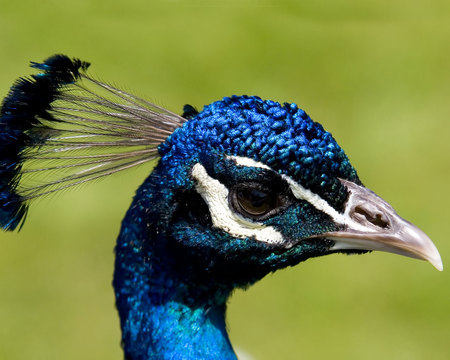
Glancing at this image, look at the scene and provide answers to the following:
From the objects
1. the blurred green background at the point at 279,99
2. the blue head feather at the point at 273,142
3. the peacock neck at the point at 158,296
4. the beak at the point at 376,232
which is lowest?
the peacock neck at the point at 158,296

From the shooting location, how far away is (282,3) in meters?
4.61

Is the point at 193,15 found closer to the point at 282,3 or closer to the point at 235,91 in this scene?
the point at 282,3

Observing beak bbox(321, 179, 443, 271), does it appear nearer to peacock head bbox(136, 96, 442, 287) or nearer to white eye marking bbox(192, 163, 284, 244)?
peacock head bbox(136, 96, 442, 287)

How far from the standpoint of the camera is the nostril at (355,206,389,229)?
52.8 inches

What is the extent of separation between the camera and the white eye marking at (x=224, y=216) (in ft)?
4.41

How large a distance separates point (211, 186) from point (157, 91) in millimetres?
2697

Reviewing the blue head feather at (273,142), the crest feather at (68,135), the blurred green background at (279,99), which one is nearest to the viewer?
the blue head feather at (273,142)

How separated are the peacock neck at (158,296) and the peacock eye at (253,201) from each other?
0.17 metres

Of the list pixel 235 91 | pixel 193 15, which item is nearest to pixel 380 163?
pixel 235 91

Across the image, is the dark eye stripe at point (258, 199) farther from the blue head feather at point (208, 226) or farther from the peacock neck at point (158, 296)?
the peacock neck at point (158, 296)

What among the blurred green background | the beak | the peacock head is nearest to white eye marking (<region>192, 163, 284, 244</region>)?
the peacock head

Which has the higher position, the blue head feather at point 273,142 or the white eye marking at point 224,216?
the blue head feather at point 273,142

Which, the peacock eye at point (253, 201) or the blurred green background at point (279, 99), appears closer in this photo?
the peacock eye at point (253, 201)

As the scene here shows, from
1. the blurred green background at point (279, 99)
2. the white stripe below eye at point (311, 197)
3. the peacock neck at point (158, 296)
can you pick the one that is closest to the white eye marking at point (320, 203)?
the white stripe below eye at point (311, 197)
